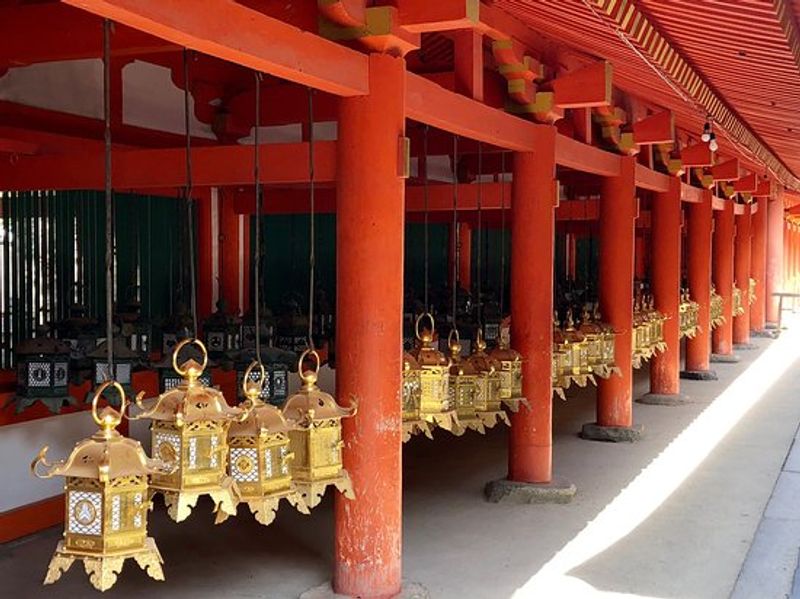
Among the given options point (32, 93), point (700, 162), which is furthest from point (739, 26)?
point (700, 162)

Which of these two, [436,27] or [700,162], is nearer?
[436,27]

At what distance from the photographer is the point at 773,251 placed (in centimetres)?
2464

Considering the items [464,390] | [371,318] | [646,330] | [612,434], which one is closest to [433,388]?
[464,390]

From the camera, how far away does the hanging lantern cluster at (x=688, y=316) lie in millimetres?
13469

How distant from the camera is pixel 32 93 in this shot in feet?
23.9

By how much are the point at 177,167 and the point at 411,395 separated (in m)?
2.02

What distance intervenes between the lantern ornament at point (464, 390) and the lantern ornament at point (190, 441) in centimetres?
277

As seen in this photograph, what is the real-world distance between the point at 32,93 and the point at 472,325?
490 centimetres

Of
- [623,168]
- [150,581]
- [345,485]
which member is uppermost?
[623,168]

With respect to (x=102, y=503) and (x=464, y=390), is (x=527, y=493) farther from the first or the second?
(x=102, y=503)

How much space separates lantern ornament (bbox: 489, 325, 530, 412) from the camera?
7.00 metres

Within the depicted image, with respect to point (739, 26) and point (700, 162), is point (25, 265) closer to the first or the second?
point (739, 26)

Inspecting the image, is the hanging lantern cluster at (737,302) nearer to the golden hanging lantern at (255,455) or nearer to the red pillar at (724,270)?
the red pillar at (724,270)

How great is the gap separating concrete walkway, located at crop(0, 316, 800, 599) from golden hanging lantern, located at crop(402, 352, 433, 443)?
94 cm
